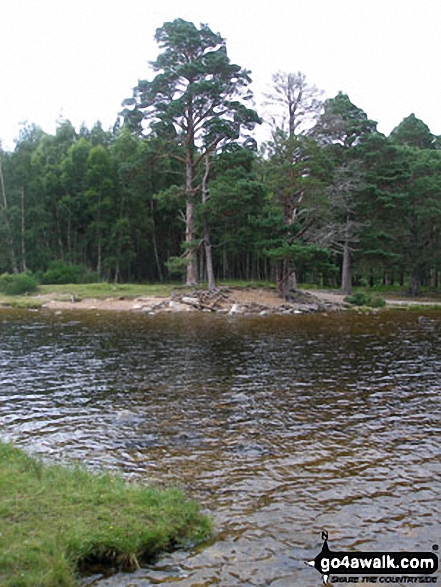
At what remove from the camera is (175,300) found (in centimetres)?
3384

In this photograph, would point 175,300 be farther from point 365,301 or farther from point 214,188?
point 365,301

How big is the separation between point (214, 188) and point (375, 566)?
31841 millimetres

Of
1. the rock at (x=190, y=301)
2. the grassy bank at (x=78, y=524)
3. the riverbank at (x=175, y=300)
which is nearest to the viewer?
the grassy bank at (x=78, y=524)

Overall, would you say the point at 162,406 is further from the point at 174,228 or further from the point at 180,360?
the point at 174,228

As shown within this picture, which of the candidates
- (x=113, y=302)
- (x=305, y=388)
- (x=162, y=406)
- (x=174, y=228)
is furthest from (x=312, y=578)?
(x=174, y=228)

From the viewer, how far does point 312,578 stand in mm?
4641

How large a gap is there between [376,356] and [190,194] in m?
25.6

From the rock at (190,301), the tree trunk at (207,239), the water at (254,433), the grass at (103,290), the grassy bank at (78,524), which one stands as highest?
the tree trunk at (207,239)

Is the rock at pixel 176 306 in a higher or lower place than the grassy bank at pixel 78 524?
higher

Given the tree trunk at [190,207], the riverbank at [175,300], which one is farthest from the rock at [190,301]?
the tree trunk at [190,207]

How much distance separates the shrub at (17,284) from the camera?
1478 inches

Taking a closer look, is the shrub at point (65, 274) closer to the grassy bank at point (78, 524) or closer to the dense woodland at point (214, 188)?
the dense woodland at point (214, 188)

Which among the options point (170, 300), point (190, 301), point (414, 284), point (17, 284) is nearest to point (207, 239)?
point (170, 300)

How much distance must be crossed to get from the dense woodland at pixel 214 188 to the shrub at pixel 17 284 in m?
4.58
